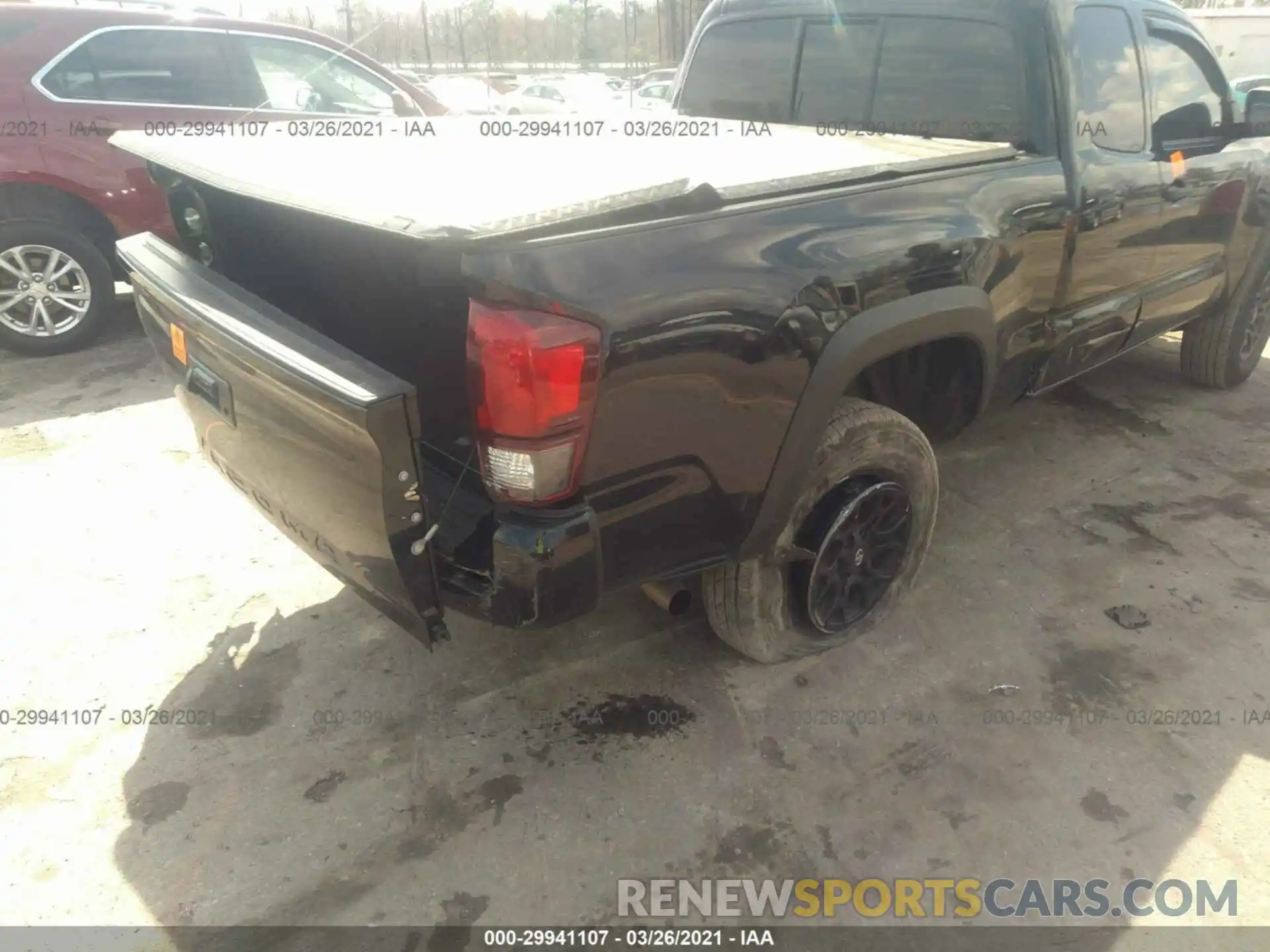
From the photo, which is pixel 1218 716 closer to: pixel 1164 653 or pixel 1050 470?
pixel 1164 653

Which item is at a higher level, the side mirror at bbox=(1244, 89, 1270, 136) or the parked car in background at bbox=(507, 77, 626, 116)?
the side mirror at bbox=(1244, 89, 1270, 136)

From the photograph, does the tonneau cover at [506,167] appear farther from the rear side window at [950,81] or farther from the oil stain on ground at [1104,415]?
the oil stain on ground at [1104,415]

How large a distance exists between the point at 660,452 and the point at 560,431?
11.0 inches

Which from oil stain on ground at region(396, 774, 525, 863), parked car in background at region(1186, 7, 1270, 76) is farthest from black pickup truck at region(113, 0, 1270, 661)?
parked car in background at region(1186, 7, 1270, 76)

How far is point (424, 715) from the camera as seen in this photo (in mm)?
2465

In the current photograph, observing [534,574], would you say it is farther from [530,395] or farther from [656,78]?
[656,78]

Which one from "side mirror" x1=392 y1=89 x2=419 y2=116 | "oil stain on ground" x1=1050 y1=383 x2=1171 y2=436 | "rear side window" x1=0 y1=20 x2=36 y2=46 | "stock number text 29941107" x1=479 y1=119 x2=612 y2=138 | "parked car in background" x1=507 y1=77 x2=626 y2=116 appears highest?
"rear side window" x1=0 y1=20 x2=36 y2=46

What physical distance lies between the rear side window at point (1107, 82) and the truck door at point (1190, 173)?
0.44 ft

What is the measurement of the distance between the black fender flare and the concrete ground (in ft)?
2.13

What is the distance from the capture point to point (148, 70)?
5.00 metres

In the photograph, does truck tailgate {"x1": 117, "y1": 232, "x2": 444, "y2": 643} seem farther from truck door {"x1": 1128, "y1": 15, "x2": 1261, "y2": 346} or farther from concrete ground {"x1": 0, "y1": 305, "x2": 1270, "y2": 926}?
truck door {"x1": 1128, "y1": 15, "x2": 1261, "y2": 346}

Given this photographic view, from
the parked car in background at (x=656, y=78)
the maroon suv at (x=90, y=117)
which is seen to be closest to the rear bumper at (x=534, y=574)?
the maroon suv at (x=90, y=117)

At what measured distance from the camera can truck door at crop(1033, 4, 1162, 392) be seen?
2.84 meters

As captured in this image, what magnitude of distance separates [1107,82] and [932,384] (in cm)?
128
